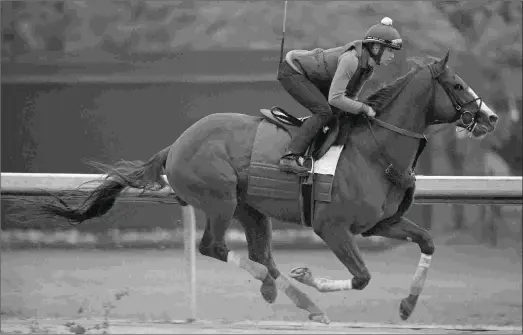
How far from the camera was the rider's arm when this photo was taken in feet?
16.9

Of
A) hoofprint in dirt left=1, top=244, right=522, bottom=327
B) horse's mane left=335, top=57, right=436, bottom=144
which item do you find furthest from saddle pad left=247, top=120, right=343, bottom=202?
hoofprint in dirt left=1, top=244, right=522, bottom=327

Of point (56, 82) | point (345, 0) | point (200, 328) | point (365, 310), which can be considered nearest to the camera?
point (200, 328)

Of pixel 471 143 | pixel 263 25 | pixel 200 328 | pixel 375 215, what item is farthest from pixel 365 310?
pixel 263 25

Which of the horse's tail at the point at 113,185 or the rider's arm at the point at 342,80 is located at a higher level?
the rider's arm at the point at 342,80

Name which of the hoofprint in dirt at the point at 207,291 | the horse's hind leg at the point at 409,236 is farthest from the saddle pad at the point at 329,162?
the hoofprint in dirt at the point at 207,291

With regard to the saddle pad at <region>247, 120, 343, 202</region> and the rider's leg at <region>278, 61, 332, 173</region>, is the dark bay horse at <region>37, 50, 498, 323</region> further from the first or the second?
the rider's leg at <region>278, 61, 332, 173</region>

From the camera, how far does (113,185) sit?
593 centimetres

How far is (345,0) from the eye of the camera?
9945mm

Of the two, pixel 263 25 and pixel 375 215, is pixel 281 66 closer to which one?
pixel 375 215

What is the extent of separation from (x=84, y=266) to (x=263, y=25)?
3363 mm

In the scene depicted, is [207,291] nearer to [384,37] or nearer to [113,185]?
[113,185]

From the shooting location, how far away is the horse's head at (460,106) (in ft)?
17.3

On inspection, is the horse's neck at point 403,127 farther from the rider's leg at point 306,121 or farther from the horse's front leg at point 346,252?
the horse's front leg at point 346,252

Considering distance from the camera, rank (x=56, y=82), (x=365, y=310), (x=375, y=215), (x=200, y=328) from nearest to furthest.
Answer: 1. (x=375, y=215)
2. (x=200, y=328)
3. (x=365, y=310)
4. (x=56, y=82)
